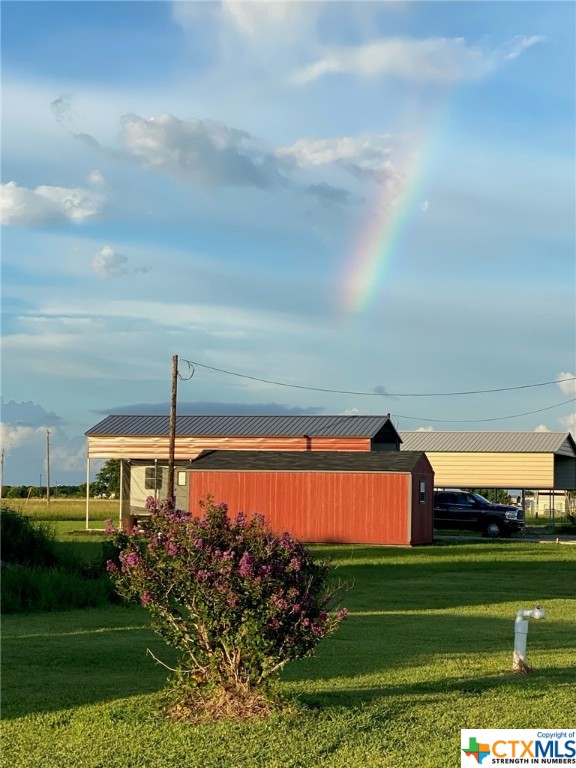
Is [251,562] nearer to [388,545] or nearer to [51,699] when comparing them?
[51,699]

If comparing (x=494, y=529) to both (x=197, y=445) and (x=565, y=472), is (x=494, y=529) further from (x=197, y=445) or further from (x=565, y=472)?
(x=197, y=445)

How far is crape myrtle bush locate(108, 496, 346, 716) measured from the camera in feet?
25.5

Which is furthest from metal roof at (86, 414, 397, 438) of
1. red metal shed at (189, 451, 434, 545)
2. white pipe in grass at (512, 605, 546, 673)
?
white pipe in grass at (512, 605, 546, 673)

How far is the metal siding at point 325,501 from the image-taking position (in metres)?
38.8

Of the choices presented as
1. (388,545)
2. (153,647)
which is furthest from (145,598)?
(388,545)

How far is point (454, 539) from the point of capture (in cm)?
4325

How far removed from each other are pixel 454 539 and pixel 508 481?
12.7m

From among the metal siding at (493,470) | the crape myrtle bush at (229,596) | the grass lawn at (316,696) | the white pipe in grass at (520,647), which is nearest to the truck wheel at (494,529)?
the metal siding at (493,470)

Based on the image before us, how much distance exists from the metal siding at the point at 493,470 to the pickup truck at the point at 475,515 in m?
6.77

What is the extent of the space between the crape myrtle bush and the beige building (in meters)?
47.4

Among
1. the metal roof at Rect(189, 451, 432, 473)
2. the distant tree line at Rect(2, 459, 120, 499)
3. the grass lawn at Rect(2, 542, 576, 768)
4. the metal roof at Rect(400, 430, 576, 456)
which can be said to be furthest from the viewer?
the distant tree line at Rect(2, 459, 120, 499)

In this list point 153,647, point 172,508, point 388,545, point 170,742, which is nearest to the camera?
point 170,742

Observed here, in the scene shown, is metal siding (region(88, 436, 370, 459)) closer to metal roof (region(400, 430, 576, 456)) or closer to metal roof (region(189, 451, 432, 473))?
metal roof (region(189, 451, 432, 473))

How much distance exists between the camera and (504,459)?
55.1m
